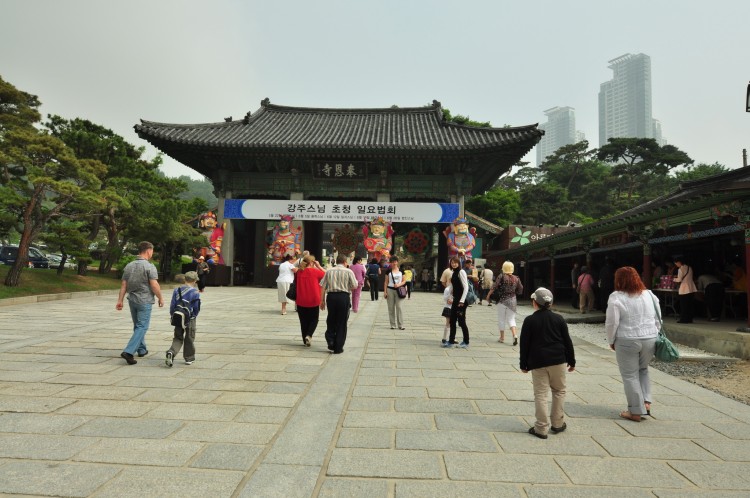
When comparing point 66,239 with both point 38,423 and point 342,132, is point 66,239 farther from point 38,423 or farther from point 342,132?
point 38,423

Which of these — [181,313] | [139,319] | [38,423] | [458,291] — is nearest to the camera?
[38,423]

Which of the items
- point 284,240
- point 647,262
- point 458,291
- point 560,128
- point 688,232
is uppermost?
point 560,128

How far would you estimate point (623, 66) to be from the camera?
136 metres

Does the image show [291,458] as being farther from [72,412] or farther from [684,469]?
[684,469]

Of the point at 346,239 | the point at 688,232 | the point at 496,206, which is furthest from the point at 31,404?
the point at 496,206

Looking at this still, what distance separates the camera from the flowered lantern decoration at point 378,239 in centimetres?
2114

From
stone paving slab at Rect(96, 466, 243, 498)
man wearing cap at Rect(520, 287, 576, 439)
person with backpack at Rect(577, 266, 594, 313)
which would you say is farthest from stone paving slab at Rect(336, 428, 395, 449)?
person with backpack at Rect(577, 266, 594, 313)

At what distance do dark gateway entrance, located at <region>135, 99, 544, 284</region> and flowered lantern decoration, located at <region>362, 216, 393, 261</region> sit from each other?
1.65 meters

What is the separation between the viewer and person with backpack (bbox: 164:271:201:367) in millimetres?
5777

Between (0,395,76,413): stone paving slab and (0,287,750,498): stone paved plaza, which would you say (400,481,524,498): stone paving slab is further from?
(0,395,76,413): stone paving slab

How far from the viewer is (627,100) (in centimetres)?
13212

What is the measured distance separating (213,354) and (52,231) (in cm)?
1409

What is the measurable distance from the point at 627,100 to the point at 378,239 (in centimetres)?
14059

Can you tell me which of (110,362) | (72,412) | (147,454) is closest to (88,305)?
(110,362)
